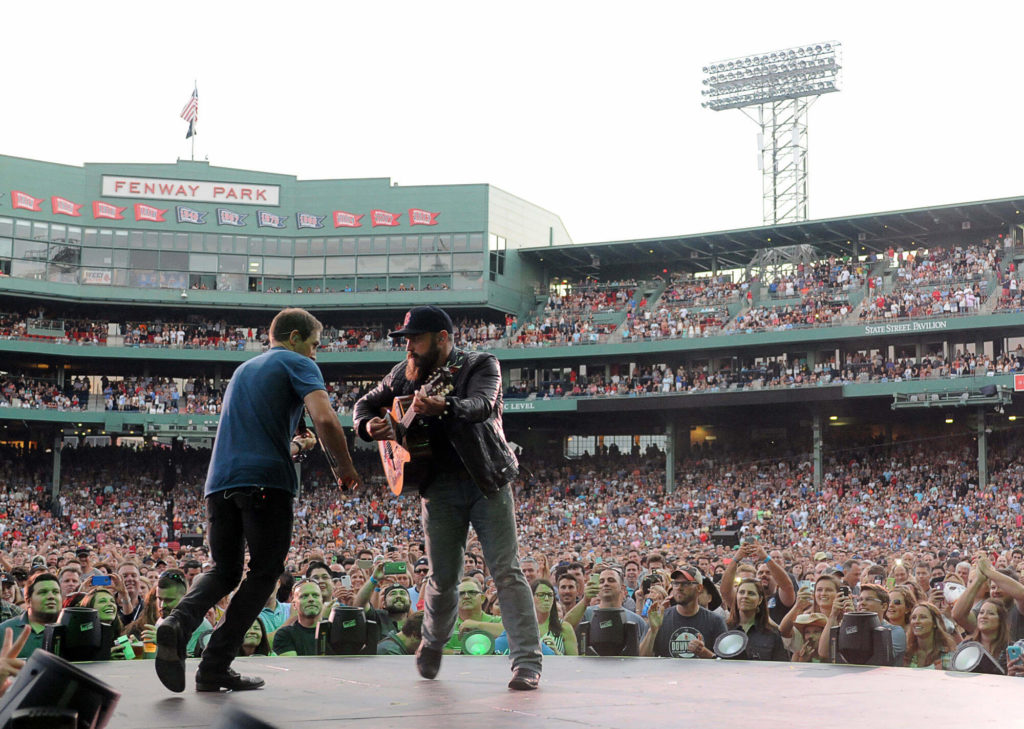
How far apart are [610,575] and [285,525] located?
11.9 feet

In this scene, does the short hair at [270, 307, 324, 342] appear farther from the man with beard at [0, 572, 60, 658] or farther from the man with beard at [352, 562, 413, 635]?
the man with beard at [352, 562, 413, 635]

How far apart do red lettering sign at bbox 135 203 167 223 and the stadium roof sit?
1628 centimetres

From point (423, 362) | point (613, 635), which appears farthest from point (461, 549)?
point (613, 635)

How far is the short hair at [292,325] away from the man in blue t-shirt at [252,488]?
54mm

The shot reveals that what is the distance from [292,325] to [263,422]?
489 millimetres

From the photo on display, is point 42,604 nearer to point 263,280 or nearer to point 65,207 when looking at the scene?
point 263,280

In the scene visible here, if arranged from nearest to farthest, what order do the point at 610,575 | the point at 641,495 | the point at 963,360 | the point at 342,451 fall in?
the point at 342,451 → the point at 610,575 → the point at 963,360 → the point at 641,495

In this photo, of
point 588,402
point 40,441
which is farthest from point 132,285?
point 588,402

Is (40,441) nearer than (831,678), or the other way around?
(831,678)

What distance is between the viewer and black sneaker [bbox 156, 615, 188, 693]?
4.18 m

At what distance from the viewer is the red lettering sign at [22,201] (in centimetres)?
4450

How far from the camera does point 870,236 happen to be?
1628 inches

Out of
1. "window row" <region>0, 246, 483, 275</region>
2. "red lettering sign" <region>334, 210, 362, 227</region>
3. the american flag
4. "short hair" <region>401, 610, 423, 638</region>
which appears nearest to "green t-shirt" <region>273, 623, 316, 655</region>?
"short hair" <region>401, 610, 423, 638</region>

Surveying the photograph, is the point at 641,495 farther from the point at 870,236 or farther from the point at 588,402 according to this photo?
the point at 870,236
